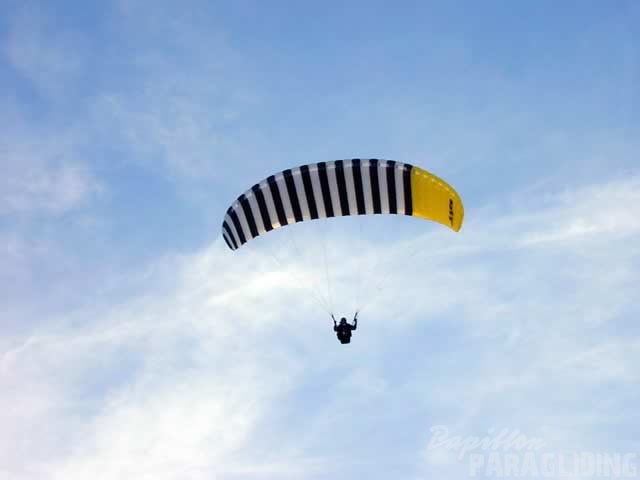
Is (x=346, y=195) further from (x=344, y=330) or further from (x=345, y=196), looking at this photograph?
(x=344, y=330)

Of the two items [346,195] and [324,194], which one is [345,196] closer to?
[346,195]

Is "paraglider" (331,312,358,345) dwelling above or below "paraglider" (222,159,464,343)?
below

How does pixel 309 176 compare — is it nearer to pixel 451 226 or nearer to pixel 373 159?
pixel 373 159

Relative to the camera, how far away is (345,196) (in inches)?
1254

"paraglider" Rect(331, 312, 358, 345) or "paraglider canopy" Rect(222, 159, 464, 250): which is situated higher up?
"paraglider canopy" Rect(222, 159, 464, 250)

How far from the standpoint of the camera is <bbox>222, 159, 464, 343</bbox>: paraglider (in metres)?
31.2

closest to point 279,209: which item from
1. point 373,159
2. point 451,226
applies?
point 373,159

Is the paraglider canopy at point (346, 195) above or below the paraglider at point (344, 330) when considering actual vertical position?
above

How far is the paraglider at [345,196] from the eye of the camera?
103 feet

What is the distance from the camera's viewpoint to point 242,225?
32.9 meters

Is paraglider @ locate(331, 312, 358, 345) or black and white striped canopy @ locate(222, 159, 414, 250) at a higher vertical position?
black and white striped canopy @ locate(222, 159, 414, 250)

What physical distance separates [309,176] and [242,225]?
322 centimetres

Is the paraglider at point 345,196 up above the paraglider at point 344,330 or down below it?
above

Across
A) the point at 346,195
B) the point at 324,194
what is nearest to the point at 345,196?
the point at 346,195
